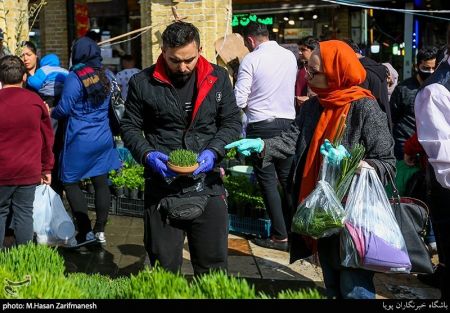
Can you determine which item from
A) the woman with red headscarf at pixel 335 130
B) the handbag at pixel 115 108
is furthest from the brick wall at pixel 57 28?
the woman with red headscarf at pixel 335 130

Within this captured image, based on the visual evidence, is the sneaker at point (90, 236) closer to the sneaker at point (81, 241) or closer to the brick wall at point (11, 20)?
the sneaker at point (81, 241)

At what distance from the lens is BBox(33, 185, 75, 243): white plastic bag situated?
5.33 m

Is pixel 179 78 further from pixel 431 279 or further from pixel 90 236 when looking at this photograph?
pixel 431 279

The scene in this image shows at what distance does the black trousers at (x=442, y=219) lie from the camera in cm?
353

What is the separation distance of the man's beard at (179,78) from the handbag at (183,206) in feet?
2.30

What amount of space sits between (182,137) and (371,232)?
1280 millimetres

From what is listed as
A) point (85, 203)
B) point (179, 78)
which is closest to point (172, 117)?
point (179, 78)

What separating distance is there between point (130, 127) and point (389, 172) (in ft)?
5.20

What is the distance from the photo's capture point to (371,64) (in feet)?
19.8

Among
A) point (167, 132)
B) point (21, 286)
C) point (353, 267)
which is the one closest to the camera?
point (21, 286)

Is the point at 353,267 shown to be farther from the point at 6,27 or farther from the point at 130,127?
the point at 6,27

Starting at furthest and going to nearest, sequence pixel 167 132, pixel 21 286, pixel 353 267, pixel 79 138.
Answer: pixel 79 138 < pixel 167 132 < pixel 353 267 < pixel 21 286

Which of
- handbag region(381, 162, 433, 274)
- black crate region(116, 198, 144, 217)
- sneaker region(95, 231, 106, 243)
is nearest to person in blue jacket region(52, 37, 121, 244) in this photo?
sneaker region(95, 231, 106, 243)
